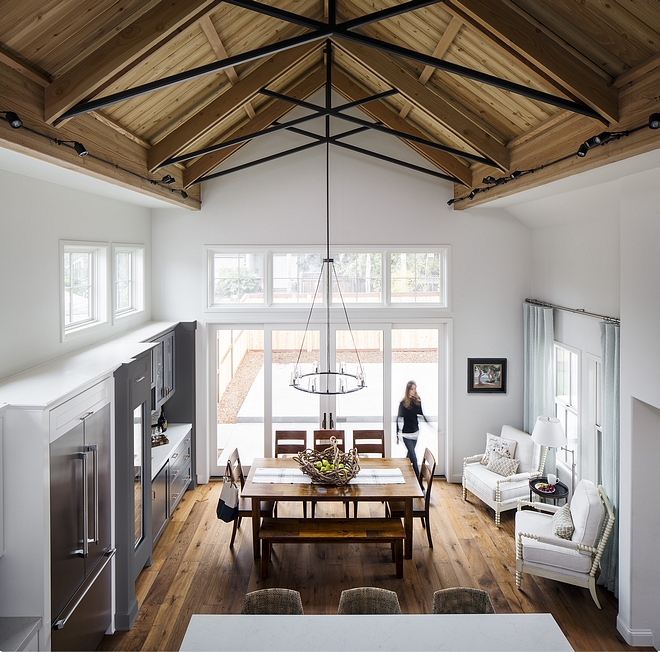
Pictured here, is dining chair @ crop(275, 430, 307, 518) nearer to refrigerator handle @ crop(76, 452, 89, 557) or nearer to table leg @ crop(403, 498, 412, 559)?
table leg @ crop(403, 498, 412, 559)

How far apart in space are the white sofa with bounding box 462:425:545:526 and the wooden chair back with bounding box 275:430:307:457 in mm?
1986

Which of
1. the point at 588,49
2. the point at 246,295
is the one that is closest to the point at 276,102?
the point at 246,295

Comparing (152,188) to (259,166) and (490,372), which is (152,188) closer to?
(259,166)

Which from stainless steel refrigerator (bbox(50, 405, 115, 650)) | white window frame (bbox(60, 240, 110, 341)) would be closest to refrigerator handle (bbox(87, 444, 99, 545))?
stainless steel refrigerator (bbox(50, 405, 115, 650))

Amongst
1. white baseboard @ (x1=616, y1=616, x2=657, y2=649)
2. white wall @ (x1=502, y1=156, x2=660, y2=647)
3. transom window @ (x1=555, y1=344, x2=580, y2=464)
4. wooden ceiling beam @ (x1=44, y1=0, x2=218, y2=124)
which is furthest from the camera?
transom window @ (x1=555, y1=344, x2=580, y2=464)

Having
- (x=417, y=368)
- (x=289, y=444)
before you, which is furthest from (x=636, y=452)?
(x=289, y=444)

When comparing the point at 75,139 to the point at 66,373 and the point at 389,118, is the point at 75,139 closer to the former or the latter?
the point at 66,373

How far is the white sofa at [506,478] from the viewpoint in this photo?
6164 mm

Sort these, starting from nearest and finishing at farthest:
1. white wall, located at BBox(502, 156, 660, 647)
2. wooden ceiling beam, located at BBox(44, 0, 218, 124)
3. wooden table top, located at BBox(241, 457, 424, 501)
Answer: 1. wooden ceiling beam, located at BBox(44, 0, 218, 124)
2. white wall, located at BBox(502, 156, 660, 647)
3. wooden table top, located at BBox(241, 457, 424, 501)

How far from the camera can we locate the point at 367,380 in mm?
7398

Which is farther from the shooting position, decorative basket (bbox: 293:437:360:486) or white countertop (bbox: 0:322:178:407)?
decorative basket (bbox: 293:437:360:486)

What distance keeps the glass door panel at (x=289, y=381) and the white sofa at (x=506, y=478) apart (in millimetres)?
2057

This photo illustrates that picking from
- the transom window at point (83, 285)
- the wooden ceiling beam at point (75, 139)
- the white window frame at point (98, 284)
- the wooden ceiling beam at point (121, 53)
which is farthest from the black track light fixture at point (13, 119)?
the white window frame at point (98, 284)

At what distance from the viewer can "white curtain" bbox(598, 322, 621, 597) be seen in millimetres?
4695
